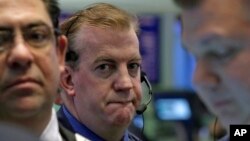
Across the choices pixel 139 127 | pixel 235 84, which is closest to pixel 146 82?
pixel 139 127

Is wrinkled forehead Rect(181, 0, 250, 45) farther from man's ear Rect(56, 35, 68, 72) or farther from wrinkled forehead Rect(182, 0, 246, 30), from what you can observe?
man's ear Rect(56, 35, 68, 72)

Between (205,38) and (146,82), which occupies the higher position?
(205,38)

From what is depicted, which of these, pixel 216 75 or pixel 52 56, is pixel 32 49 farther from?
pixel 216 75

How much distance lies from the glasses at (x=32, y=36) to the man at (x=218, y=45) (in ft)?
0.68

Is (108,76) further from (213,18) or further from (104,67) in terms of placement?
(213,18)

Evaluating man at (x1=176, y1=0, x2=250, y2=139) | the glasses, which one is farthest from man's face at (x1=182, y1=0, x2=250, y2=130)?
the glasses

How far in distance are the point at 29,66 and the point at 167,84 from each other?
2038mm

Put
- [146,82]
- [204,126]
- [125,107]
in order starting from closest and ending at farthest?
[125,107]
[146,82]
[204,126]

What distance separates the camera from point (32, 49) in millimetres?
637

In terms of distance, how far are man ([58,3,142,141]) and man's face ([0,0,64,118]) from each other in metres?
0.23

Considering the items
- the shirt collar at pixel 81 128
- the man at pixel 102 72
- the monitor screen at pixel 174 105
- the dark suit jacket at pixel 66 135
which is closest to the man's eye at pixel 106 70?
the man at pixel 102 72

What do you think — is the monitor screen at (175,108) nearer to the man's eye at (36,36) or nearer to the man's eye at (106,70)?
the man's eye at (106,70)

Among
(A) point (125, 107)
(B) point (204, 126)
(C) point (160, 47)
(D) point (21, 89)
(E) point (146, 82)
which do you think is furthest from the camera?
(C) point (160, 47)

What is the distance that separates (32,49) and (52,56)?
0.18 feet
